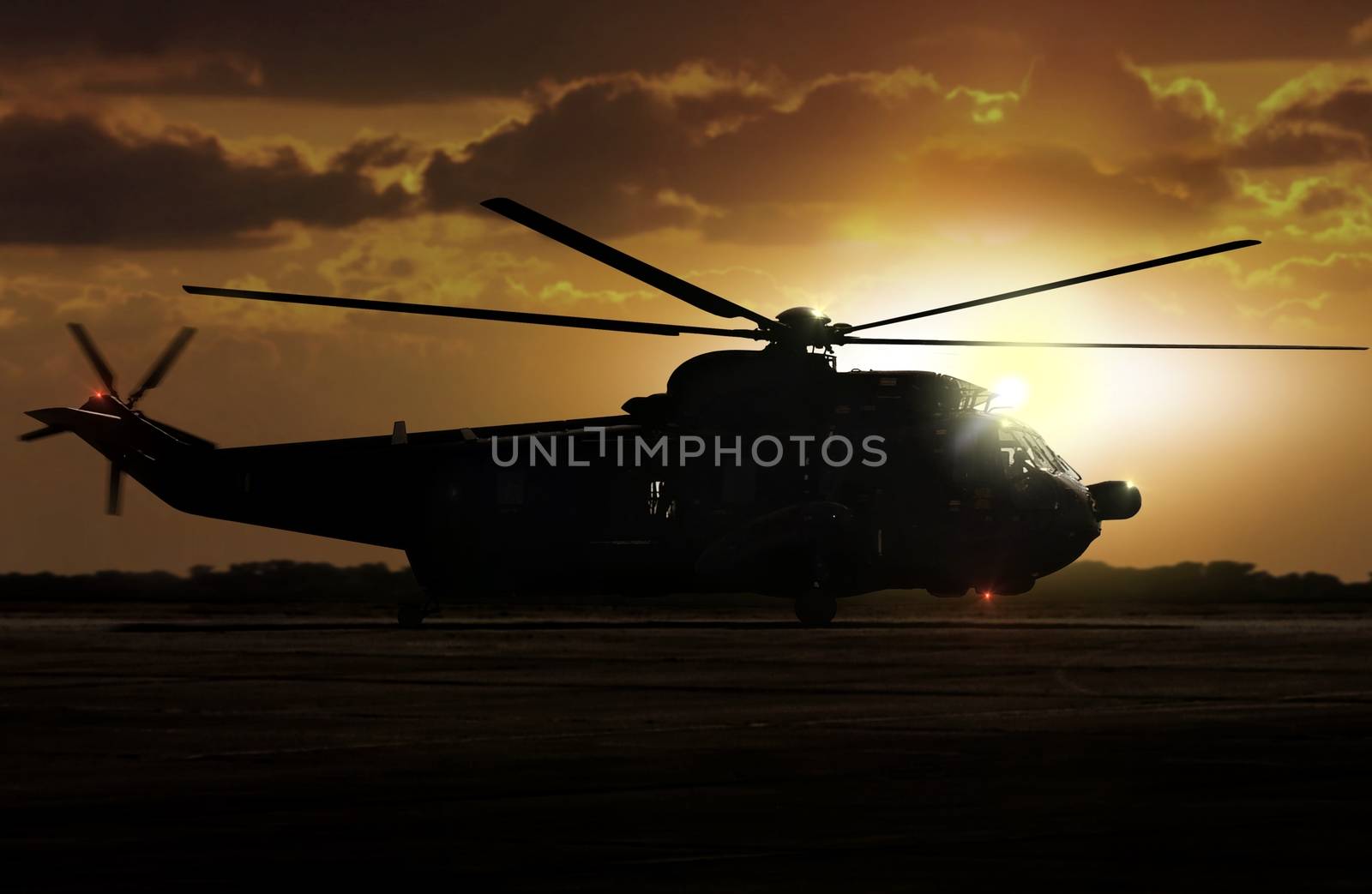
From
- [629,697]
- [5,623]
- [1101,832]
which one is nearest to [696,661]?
[629,697]

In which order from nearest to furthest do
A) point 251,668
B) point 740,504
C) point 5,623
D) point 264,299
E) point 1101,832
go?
point 1101,832
point 251,668
point 264,299
point 740,504
point 5,623

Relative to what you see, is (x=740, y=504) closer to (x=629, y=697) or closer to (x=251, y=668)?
(x=251, y=668)

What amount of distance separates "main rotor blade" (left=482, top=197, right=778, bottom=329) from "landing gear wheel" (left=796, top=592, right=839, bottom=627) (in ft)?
18.4

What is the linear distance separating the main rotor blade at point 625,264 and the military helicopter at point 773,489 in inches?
6.1

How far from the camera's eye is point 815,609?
39.3 m

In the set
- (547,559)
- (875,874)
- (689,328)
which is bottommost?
(875,874)

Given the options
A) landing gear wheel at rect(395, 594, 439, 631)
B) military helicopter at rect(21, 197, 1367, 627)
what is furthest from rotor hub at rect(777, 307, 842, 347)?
landing gear wheel at rect(395, 594, 439, 631)

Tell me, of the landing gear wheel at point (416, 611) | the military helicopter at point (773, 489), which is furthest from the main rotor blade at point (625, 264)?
the landing gear wheel at point (416, 611)

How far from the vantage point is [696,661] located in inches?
1190

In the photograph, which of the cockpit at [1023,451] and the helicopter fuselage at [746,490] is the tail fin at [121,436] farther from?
A: the cockpit at [1023,451]

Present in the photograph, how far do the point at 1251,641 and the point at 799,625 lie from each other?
9.53m

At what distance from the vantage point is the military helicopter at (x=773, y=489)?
38.3 m

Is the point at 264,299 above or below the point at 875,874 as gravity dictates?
Answer: above

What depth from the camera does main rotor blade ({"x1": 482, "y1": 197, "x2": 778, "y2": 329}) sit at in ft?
102
